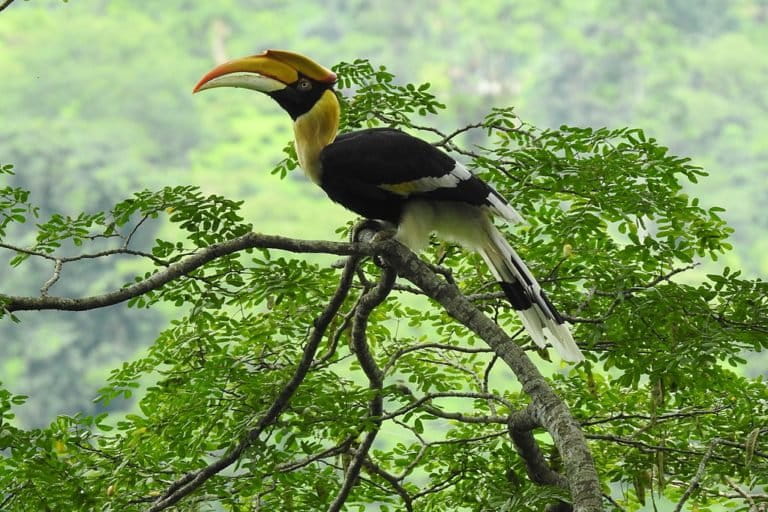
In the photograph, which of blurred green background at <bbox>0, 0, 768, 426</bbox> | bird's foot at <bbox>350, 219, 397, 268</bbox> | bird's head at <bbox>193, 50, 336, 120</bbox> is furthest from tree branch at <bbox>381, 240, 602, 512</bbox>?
blurred green background at <bbox>0, 0, 768, 426</bbox>

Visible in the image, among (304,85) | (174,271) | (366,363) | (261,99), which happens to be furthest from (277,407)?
(261,99)

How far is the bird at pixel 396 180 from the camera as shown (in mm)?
2570

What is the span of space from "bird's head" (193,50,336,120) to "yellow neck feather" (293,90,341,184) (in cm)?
2

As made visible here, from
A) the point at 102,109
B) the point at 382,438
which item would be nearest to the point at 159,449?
the point at 382,438

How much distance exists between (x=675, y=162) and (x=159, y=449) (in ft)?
4.43

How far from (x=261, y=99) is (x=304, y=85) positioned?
24.6 metres

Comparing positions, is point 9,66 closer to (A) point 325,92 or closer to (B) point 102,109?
(B) point 102,109

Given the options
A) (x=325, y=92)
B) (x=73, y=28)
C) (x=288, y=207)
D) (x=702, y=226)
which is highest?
(x=73, y=28)

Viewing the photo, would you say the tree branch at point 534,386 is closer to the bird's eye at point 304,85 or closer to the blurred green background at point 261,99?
the bird's eye at point 304,85

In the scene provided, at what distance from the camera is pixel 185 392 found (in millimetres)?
2402

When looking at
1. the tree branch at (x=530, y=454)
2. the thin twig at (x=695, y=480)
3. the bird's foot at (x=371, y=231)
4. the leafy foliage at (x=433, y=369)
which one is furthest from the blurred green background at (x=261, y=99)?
the thin twig at (x=695, y=480)

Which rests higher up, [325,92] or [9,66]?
[9,66]

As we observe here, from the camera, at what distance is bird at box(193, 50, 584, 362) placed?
101 inches

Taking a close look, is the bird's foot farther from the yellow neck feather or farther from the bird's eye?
the bird's eye
